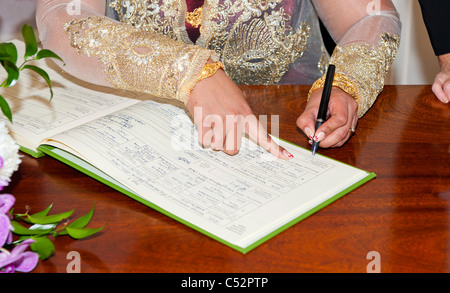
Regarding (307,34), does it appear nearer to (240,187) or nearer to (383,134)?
(383,134)

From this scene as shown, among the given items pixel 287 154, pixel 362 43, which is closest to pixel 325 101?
pixel 287 154

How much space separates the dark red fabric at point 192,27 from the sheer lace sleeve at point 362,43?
32cm

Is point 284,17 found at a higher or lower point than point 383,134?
higher

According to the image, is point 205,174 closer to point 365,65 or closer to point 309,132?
point 309,132

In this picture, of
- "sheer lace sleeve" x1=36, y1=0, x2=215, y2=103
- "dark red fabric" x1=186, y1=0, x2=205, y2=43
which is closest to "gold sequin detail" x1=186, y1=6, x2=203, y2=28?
"dark red fabric" x1=186, y1=0, x2=205, y2=43

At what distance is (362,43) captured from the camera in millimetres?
1248

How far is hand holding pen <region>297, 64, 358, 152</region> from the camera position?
3.34ft

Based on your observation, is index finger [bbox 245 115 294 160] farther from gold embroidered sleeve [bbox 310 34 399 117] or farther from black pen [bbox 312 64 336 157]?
gold embroidered sleeve [bbox 310 34 399 117]

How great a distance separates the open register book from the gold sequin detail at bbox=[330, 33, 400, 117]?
24 cm

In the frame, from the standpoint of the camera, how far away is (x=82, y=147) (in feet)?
3.07
